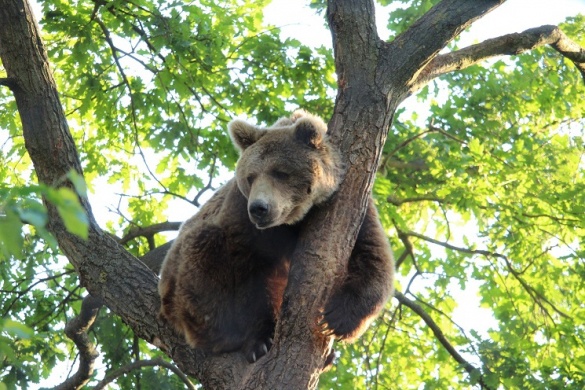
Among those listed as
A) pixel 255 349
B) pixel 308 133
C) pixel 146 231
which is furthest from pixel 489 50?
pixel 146 231

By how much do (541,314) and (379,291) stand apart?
6447 mm

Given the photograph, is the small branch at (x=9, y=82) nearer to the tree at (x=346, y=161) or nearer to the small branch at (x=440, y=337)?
the tree at (x=346, y=161)

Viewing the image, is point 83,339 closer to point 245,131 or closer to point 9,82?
point 9,82

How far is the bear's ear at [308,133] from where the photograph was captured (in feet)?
19.9

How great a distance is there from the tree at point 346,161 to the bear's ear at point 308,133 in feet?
1.30

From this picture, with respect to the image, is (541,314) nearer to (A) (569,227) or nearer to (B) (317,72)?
(A) (569,227)

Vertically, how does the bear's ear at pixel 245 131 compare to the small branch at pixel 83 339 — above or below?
above

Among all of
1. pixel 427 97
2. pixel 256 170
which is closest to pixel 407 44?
pixel 256 170

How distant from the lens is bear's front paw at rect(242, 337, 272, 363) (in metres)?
5.66

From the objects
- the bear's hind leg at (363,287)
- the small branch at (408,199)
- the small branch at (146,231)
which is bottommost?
the bear's hind leg at (363,287)

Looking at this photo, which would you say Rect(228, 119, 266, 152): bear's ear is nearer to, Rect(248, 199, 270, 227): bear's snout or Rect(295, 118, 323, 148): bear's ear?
Rect(295, 118, 323, 148): bear's ear

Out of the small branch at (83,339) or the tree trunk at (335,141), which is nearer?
the tree trunk at (335,141)

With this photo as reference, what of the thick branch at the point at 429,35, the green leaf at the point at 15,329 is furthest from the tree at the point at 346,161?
the green leaf at the point at 15,329

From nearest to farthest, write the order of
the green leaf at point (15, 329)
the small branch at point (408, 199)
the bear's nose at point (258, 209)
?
the green leaf at point (15, 329)
the bear's nose at point (258, 209)
the small branch at point (408, 199)
